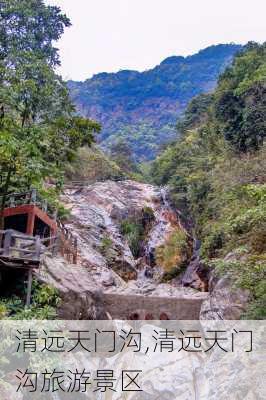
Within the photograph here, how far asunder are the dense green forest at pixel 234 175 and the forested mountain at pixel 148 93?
171 feet

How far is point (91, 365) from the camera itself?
14008 millimetres

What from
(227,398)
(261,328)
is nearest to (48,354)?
(227,398)

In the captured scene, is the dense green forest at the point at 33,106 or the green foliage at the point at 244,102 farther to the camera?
the green foliage at the point at 244,102

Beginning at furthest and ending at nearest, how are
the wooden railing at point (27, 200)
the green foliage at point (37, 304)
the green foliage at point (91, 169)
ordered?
the green foliage at point (91, 169) < the wooden railing at point (27, 200) < the green foliage at point (37, 304)

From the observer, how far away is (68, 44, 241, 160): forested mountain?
84062mm

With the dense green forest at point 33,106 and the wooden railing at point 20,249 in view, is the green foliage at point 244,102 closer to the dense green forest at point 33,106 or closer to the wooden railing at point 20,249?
the dense green forest at point 33,106

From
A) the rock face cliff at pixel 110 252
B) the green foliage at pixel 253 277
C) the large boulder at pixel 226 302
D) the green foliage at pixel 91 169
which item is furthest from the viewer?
the green foliage at pixel 91 169

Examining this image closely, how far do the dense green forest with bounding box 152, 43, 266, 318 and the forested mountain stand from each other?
52.3 metres

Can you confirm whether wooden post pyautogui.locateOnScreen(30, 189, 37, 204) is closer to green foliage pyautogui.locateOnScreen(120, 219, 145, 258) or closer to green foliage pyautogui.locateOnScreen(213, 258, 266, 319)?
green foliage pyautogui.locateOnScreen(213, 258, 266, 319)

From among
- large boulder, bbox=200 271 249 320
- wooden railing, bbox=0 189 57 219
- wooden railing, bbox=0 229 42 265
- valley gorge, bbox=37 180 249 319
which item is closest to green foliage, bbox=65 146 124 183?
valley gorge, bbox=37 180 249 319

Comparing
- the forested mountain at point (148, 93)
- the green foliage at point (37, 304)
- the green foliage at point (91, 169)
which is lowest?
the green foliage at point (37, 304)

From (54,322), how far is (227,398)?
4393 mm

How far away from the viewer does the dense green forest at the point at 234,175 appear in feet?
36.4

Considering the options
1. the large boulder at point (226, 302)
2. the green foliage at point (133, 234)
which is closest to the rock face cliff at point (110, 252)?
the green foliage at point (133, 234)
